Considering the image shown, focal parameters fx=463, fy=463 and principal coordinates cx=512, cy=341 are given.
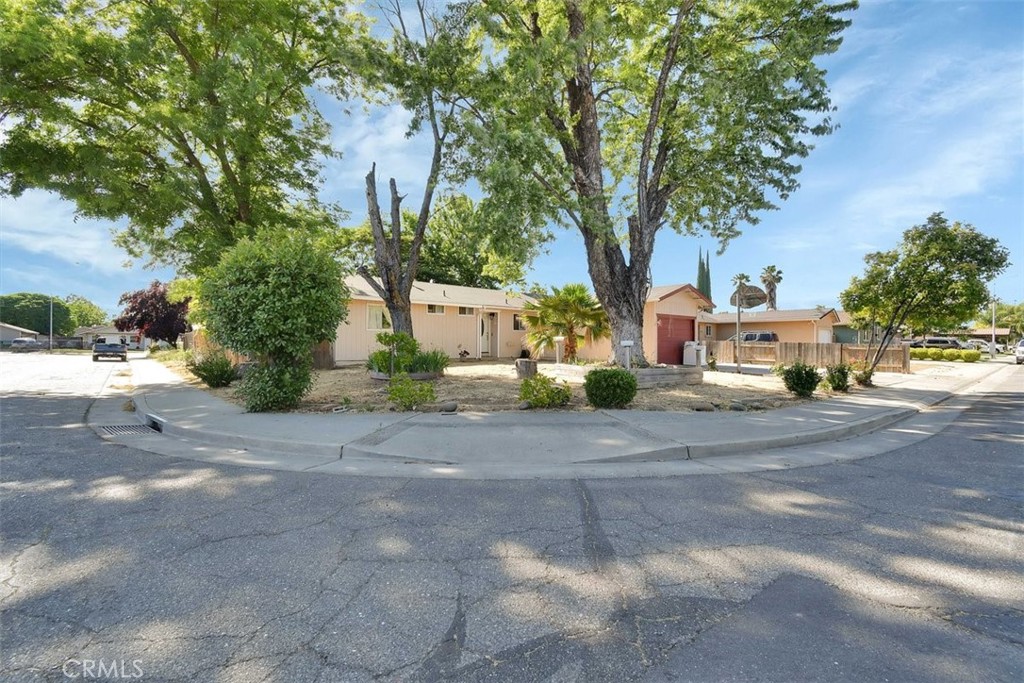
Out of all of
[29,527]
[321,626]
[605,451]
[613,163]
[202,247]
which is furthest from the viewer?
[613,163]

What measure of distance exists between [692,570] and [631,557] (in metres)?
0.41

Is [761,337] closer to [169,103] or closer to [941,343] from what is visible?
[941,343]

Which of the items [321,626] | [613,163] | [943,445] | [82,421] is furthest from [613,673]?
[613,163]

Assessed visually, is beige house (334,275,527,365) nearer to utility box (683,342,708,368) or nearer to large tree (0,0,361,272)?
large tree (0,0,361,272)

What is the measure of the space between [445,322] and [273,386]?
14623 mm

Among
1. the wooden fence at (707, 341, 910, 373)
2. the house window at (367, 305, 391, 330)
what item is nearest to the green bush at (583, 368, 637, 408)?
the wooden fence at (707, 341, 910, 373)

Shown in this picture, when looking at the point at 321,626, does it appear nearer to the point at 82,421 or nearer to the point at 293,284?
the point at 293,284

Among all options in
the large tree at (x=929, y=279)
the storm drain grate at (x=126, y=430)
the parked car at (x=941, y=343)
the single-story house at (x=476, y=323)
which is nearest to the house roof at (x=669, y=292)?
the single-story house at (x=476, y=323)

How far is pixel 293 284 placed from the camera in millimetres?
8367

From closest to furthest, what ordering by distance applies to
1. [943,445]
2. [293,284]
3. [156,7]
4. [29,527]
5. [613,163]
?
[29,527], [943,445], [293,284], [156,7], [613,163]

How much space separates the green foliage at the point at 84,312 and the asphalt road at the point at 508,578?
11756 cm

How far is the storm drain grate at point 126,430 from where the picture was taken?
7.64 meters

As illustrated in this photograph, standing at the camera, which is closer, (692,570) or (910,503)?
(692,570)

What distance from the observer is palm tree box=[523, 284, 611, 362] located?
18.0 metres
